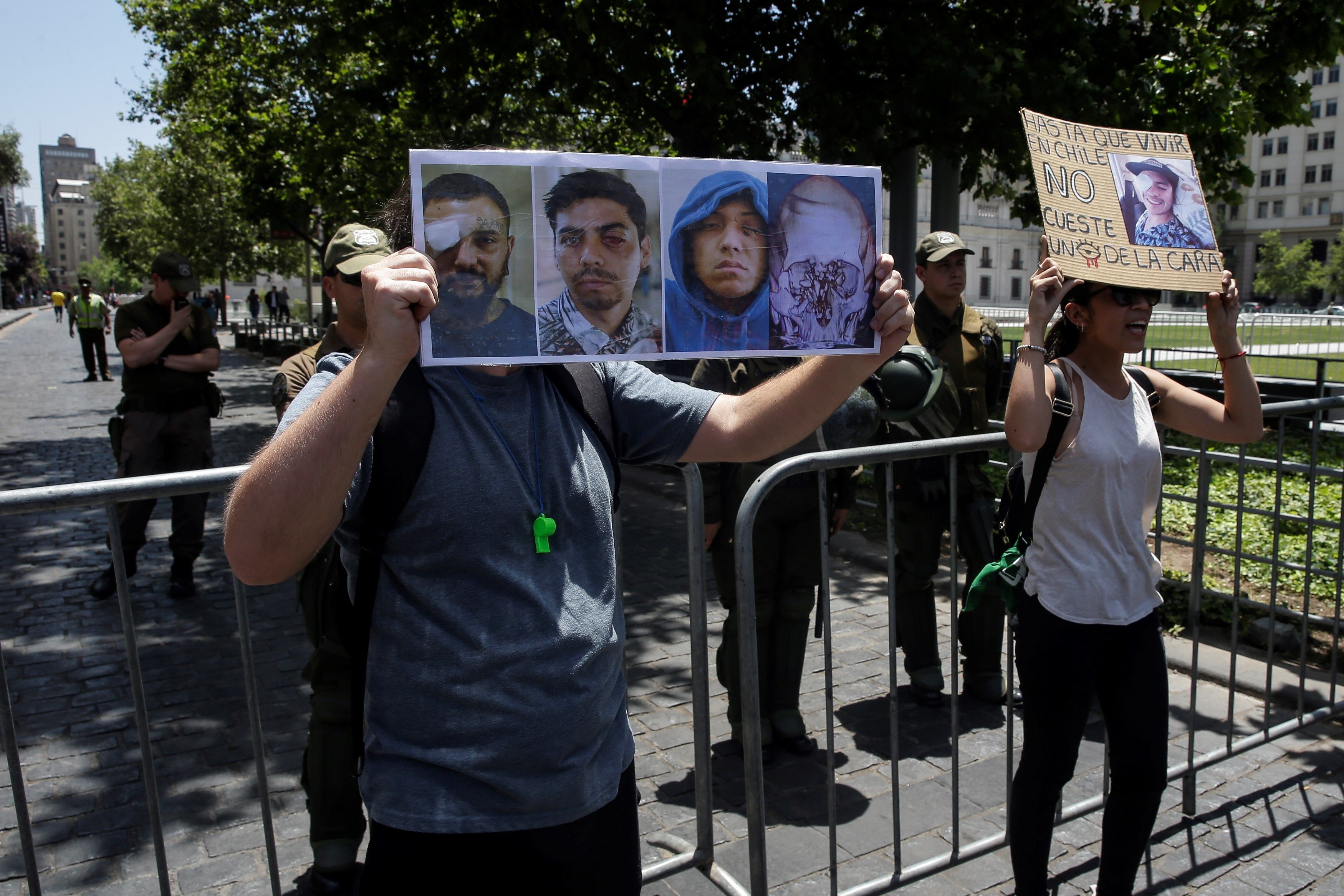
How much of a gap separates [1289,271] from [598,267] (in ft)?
279

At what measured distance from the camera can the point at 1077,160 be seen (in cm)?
273

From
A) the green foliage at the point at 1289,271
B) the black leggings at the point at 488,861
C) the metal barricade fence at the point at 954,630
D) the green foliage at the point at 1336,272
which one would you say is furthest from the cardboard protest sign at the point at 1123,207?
the green foliage at the point at 1289,271

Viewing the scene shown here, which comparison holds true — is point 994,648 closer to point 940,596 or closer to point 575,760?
point 940,596

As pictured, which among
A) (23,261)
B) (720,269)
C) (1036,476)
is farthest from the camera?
(23,261)

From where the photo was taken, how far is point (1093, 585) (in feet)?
9.12

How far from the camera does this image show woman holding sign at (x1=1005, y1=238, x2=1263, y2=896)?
2.78 m

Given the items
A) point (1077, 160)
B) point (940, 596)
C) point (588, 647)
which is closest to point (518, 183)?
point (588, 647)

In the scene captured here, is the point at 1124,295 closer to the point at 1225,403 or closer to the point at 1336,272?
the point at 1225,403

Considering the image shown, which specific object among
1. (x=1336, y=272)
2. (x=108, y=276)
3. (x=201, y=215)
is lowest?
(x=1336, y=272)

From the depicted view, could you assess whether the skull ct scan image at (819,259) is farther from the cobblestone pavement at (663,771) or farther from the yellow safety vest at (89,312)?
the yellow safety vest at (89,312)

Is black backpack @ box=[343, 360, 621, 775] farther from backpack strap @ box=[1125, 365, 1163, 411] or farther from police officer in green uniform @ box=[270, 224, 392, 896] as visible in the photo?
backpack strap @ box=[1125, 365, 1163, 411]

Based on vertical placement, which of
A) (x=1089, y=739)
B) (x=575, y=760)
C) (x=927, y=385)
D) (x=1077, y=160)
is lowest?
(x=1089, y=739)

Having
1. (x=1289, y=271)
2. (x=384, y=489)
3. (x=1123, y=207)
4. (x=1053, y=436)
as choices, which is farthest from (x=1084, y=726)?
(x=1289, y=271)

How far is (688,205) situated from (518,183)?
0.31 metres
